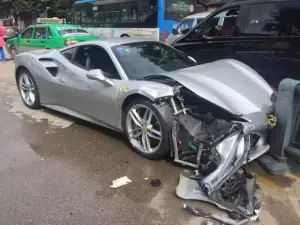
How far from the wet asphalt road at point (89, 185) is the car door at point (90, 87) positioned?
41 centimetres

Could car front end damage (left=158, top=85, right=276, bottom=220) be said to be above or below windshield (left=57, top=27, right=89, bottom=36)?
below

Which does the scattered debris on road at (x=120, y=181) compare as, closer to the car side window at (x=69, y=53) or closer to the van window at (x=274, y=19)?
the car side window at (x=69, y=53)

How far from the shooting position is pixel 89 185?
11.7 ft

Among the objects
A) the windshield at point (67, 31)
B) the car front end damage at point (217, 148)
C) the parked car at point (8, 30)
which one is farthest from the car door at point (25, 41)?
the parked car at point (8, 30)

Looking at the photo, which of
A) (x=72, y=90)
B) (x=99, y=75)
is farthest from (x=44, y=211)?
(x=72, y=90)

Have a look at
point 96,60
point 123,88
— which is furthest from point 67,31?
point 123,88

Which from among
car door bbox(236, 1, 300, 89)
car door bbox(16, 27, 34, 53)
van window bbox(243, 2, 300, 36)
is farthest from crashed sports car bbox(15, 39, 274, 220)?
car door bbox(16, 27, 34, 53)

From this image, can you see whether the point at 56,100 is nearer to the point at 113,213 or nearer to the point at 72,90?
the point at 72,90

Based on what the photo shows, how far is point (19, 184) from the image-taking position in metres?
3.61

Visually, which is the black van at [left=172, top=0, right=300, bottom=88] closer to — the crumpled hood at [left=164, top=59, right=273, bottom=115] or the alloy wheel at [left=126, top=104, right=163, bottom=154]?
the crumpled hood at [left=164, top=59, right=273, bottom=115]

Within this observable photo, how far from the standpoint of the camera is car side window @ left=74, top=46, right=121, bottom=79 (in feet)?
15.1

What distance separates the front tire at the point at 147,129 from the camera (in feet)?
12.5

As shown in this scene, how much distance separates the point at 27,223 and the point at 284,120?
8.69 ft

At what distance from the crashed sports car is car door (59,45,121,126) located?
0.01 m
